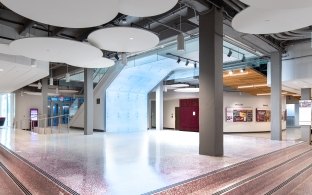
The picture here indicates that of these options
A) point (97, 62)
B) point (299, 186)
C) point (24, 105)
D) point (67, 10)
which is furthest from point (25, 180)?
point (24, 105)

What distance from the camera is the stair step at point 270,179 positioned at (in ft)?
13.4

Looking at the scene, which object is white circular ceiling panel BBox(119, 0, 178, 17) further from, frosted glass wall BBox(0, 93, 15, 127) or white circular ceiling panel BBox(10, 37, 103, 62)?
frosted glass wall BBox(0, 93, 15, 127)

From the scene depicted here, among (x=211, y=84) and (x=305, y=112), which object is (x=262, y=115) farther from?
(x=211, y=84)

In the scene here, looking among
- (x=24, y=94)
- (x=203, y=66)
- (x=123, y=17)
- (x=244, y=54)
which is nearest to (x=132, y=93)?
(x=244, y=54)

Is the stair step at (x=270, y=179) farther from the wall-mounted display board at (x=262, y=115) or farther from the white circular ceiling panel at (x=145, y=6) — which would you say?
the wall-mounted display board at (x=262, y=115)

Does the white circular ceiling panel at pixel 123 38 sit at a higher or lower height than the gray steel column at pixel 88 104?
higher

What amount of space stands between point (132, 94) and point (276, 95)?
8112 millimetres

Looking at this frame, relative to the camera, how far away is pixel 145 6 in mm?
4051

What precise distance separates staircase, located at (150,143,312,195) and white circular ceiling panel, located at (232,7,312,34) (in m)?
2.77

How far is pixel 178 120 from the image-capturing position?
2109 cm

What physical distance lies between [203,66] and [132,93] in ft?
30.9

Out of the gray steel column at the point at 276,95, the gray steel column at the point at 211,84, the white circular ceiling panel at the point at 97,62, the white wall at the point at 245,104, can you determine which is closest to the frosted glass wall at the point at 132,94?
the white circular ceiling panel at the point at 97,62

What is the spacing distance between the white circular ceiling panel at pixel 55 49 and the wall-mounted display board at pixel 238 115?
12.4 metres

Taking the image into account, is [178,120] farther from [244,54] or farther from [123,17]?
[123,17]
